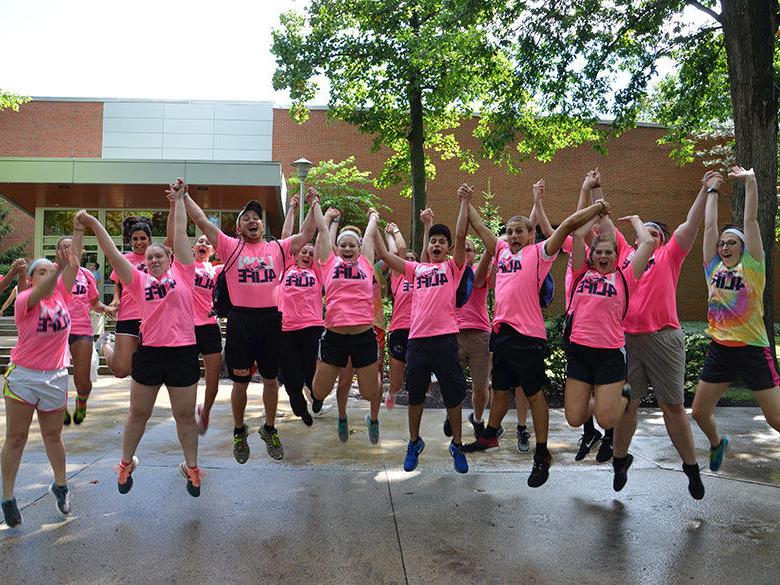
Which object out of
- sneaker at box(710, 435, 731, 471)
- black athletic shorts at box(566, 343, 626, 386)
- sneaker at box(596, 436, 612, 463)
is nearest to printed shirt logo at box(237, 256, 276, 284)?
black athletic shorts at box(566, 343, 626, 386)

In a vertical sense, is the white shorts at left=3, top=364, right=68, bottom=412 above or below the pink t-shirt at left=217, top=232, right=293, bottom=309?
below

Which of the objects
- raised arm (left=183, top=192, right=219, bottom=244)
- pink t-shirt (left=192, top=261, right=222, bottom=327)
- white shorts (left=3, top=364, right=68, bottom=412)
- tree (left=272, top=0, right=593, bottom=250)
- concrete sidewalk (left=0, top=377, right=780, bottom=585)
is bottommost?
concrete sidewalk (left=0, top=377, right=780, bottom=585)

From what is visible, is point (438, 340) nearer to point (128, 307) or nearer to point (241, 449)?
point (241, 449)

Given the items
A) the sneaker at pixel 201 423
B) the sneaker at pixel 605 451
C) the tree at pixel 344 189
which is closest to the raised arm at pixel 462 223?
the sneaker at pixel 605 451

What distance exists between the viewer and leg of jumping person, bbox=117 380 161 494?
442 centimetres

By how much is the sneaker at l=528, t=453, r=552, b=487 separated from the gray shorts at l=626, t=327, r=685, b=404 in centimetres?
91

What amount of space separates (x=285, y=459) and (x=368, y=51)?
41.8 ft

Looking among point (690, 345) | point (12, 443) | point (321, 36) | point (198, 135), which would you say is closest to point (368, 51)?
point (321, 36)

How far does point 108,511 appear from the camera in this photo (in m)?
4.32

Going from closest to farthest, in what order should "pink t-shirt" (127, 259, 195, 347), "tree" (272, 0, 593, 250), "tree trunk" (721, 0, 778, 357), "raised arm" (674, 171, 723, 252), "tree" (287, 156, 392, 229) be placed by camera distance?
"pink t-shirt" (127, 259, 195, 347), "raised arm" (674, 171, 723, 252), "tree trunk" (721, 0, 778, 357), "tree" (272, 0, 593, 250), "tree" (287, 156, 392, 229)

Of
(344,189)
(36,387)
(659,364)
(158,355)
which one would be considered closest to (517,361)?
(659,364)

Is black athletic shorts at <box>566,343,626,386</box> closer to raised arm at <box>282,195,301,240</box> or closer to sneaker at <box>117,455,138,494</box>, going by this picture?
raised arm at <box>282,195,301,240</box>

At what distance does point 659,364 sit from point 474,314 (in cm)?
224

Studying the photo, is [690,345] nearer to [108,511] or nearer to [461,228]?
[461,228]
